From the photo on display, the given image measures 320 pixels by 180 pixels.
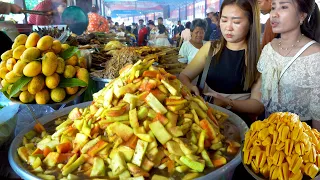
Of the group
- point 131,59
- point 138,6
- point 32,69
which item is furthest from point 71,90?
point 138,6

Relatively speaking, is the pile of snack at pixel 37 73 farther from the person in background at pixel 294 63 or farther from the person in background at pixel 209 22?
the person in background at pixel 209 22

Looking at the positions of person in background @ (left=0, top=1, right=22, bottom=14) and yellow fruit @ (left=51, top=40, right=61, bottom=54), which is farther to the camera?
person in background @ (left=0, top=1, right=22, bottom=14)

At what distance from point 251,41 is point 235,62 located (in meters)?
0.17

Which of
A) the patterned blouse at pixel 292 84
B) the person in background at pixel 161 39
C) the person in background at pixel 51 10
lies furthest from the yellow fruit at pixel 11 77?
the person in background at pixel 161 39

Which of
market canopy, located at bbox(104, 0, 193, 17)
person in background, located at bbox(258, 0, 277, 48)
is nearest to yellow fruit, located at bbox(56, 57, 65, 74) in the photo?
person in background, located at bbox(258, 0, 277, 48)

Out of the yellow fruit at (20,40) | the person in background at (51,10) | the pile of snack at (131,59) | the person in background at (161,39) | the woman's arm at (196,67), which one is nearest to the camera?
the yellow fruit at (20,40)

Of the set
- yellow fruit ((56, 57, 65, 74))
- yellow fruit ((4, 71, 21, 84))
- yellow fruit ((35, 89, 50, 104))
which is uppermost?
yellow fruit ((56, 57, 65, 74))

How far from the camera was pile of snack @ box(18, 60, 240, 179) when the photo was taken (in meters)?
0.86

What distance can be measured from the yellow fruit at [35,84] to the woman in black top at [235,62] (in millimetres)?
884

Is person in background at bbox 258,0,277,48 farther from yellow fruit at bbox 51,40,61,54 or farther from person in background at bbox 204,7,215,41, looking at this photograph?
person in background at bbox 204,7,215,41

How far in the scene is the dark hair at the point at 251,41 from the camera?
1.64m

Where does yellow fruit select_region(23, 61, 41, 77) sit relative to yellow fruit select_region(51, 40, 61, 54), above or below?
below

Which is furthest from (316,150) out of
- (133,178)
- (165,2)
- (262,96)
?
(165,2)

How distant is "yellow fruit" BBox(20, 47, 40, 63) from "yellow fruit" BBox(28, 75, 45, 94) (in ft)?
0.25
